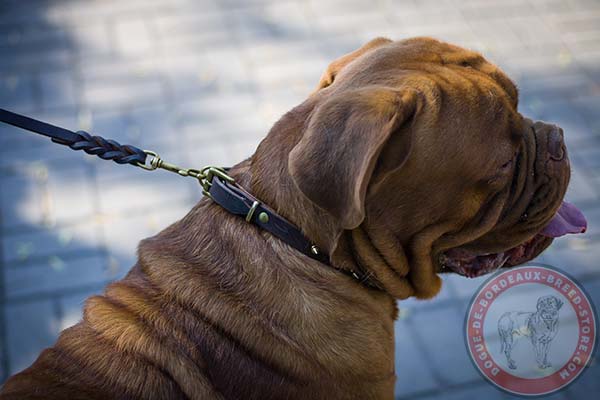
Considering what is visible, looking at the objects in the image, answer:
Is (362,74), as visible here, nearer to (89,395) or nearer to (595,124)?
(89,395)

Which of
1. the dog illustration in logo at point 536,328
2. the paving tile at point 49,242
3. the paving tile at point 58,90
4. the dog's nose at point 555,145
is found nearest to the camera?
the dog's nose at point 555,145

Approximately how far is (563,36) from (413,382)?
12.4 feet

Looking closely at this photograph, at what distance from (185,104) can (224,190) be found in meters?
3.12

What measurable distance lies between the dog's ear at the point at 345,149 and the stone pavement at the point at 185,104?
2.00 m

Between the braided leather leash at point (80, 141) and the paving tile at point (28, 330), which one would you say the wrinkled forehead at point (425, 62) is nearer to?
the braided leather leash at point (80, 141)

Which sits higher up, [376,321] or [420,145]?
[420,145]

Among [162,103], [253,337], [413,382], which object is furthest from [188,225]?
[162,103]

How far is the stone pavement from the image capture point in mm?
4129

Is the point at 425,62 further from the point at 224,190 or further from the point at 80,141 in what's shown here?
the point at 80,141

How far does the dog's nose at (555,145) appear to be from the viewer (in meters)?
2.59

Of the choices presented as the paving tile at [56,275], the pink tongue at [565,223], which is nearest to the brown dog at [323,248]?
the pink tongue at [565,223]

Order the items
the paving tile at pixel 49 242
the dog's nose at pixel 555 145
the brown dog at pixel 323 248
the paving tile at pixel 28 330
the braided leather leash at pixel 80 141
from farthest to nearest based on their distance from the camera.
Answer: the paving tile at pixel 49 242 → the paving tile at pixel 28 330 → the braided leather leash at pixel 80 141 → the dog's nose at pixel 555 145 → the brown dog at pixel 323 248

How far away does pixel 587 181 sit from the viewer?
15.5ft

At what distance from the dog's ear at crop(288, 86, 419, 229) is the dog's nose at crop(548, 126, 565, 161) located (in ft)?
2.44
